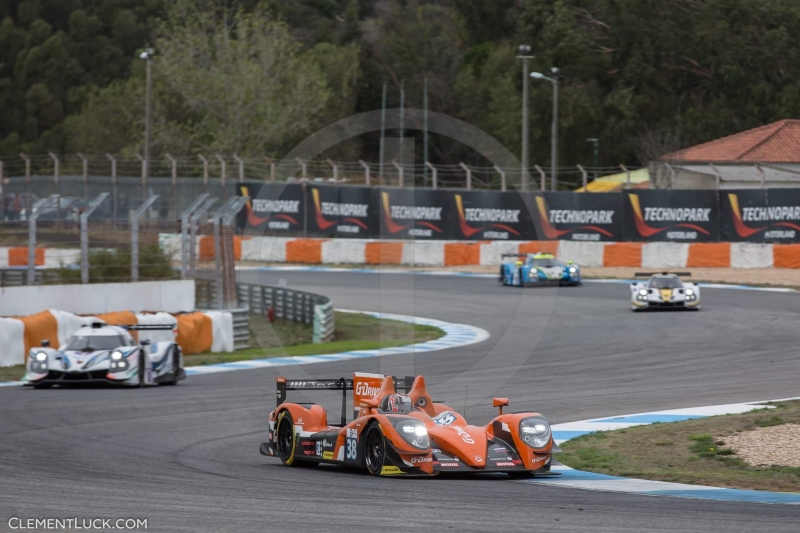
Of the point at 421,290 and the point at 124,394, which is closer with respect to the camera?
the point at 124,394

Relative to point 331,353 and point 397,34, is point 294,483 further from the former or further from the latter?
point 397,34

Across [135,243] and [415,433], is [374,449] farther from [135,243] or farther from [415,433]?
[135,243]

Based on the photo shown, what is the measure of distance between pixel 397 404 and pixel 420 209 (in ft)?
97.0

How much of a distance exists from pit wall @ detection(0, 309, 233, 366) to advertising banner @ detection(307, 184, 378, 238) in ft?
60.6

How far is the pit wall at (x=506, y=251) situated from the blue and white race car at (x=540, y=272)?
269 cm

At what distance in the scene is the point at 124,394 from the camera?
15086mm

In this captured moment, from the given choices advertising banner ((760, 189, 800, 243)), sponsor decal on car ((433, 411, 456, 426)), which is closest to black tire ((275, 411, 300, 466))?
sponsor decal on car ((433, 411, 456, 426))

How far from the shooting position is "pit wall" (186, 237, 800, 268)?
110ft

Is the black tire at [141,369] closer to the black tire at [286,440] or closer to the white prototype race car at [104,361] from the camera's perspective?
the white prototype race car at [104,361]

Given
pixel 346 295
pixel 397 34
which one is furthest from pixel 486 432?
pixel 397 34

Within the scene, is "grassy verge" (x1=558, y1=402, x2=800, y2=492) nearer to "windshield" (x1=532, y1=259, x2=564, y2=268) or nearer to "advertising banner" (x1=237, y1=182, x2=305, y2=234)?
"windshield" (x1=532, y1=259, x2=564, y2=268)

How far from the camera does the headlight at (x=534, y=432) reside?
28.9 feet

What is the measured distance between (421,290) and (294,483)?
22645 mm

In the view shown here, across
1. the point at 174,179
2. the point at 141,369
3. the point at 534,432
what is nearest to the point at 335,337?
the point at 141,369
